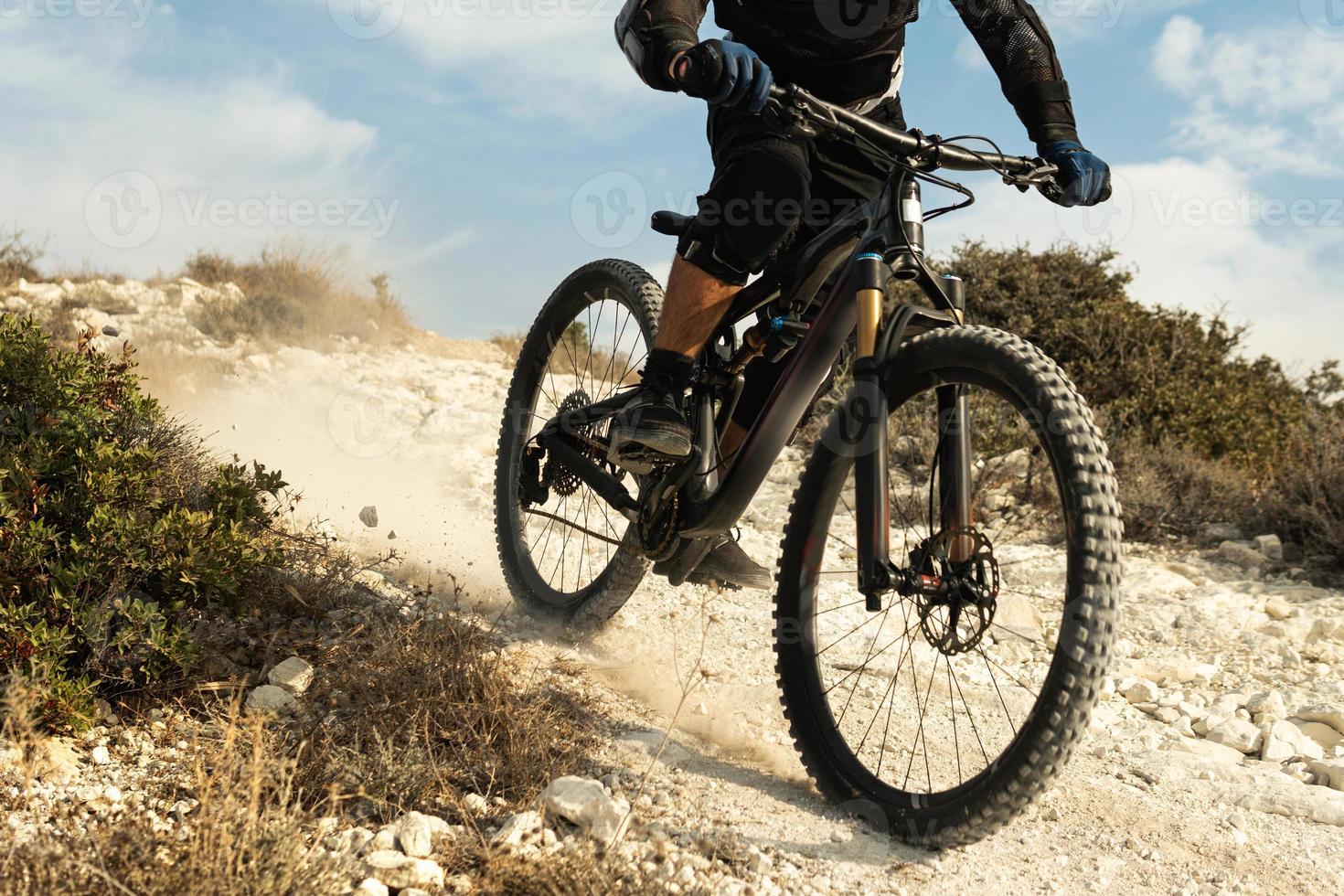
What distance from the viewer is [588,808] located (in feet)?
7.03

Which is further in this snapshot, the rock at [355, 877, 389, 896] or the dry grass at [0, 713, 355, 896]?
the rock at [355, 877, 389, 896]

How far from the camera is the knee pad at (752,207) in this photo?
2857mm

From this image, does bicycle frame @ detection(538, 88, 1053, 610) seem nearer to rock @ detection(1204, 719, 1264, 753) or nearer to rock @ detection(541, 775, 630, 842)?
rock @ detection(541, 775, 630, 842)

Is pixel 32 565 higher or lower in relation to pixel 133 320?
lower

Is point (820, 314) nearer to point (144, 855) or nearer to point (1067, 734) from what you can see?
point (1067, 734)

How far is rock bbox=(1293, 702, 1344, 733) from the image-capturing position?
3.46m

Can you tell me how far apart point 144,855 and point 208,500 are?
165cm

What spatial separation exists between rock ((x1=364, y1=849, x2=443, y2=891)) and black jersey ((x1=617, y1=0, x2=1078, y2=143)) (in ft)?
6.54

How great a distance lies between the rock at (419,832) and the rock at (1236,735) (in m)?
2.61

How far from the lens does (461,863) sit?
2.02m

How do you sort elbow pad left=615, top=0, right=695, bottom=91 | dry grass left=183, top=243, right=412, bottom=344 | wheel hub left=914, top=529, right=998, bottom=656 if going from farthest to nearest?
dry grass left=183, top=243, right=412, bottom=344
elbow pad left=615, top=0, right=695, bottom=91
wheel hub left=914, top=529, right=998, bottom=656

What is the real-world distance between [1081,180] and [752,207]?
87 centimetres

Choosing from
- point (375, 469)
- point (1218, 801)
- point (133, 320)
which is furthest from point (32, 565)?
point (133, 320)
